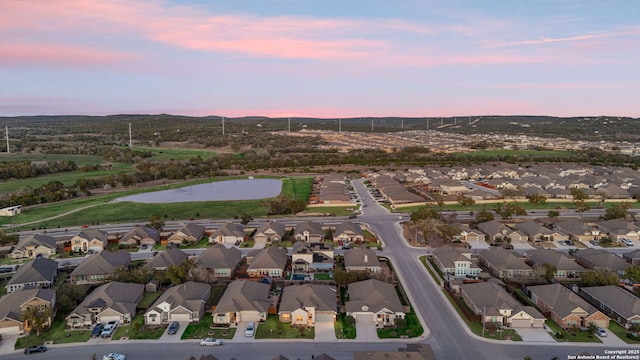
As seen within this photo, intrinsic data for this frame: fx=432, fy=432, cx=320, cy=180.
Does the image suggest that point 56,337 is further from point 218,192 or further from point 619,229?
point 619,229

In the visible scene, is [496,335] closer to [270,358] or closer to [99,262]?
[270,358]

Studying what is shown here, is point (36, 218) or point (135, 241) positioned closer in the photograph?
point (135, 241)

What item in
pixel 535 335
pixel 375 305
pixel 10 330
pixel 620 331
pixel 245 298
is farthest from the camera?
pixel 245 298

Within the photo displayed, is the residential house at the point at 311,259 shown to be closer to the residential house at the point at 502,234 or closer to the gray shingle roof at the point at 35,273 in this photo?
the residential house at the point at 502,234

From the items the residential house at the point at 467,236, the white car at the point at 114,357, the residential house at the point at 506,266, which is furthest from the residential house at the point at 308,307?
the residential house at the point at 467,236

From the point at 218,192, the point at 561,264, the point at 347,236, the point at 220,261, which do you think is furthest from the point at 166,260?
the point at 218,192

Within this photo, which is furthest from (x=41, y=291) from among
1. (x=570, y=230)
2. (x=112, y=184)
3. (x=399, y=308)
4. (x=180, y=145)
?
(x=180, y=145)

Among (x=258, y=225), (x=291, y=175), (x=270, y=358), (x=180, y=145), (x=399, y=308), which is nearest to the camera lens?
(x=270, y=358)

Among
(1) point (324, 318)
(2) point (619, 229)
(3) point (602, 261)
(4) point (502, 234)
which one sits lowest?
(1) point (324, 318)
